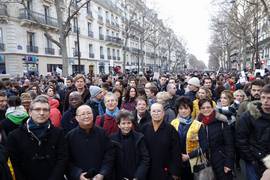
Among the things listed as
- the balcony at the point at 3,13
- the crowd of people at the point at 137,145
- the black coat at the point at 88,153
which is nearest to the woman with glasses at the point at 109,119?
the crowd of people at the point at 137,145

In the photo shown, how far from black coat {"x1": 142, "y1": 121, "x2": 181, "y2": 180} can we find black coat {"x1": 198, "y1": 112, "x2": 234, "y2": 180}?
50 cm

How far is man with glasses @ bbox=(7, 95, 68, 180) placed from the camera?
3195mm

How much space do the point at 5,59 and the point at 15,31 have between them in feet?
9.40

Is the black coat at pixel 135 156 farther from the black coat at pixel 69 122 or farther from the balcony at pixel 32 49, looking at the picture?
the balcony at pixel 32 49

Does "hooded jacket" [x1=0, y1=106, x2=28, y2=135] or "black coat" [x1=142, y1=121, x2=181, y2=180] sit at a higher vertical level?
"hooded jacket" [x1=0, y1=106, x2=28, y2=135]

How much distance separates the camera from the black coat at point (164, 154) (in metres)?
3.68

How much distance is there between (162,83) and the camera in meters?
9.52

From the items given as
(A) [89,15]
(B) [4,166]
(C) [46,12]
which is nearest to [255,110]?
(B) [4,166]

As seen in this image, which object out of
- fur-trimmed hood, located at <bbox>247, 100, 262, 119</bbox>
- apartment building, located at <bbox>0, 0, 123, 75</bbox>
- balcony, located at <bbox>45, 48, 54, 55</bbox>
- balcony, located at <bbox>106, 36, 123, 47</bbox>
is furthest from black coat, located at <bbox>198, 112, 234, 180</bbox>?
balcony, located at <bbox>106, 36, 123, 47</bbox>

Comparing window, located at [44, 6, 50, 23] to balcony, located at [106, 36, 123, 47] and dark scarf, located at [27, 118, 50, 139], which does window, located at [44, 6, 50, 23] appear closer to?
balcony, located at [106, 36, 123, 47]

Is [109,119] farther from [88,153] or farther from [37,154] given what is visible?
[37,154]

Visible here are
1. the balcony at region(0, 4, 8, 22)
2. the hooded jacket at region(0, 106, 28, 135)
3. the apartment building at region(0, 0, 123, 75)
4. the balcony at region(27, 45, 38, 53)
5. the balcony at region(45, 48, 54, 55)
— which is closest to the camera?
the hooded jacket at region(0, 106, 28, 135)

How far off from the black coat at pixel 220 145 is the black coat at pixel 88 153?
1418 mm

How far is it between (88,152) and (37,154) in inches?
24.0
